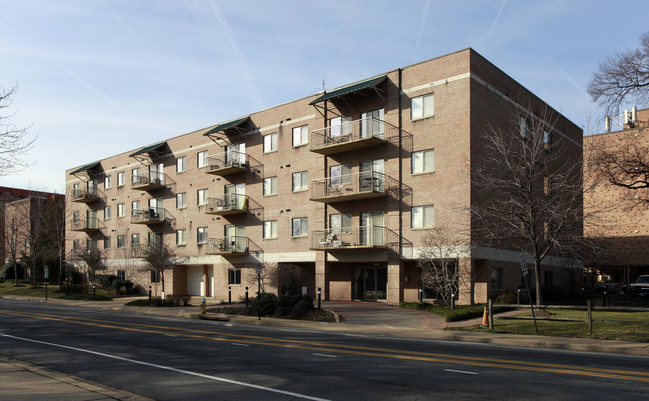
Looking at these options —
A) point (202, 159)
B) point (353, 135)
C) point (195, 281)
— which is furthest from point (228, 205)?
point (353, 135)

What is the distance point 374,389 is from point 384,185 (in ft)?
78.3

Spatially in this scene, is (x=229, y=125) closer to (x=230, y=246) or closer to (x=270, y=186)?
(x=270, y=186)

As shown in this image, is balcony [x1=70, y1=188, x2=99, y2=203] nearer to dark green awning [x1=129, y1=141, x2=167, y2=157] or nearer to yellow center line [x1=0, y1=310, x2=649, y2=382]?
dark green awning [x1=129, y1=141, x2=167, y2=157]

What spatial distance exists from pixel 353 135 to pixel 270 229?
10.5 m

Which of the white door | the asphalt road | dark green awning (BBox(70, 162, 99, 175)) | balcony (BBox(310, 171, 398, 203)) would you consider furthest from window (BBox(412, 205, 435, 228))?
dark green awning (BBox(70, 162, 99, 175))

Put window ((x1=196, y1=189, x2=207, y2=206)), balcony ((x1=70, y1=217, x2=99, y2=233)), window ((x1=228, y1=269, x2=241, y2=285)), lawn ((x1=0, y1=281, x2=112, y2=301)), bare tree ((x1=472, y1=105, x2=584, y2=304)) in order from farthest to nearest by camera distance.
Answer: balcony ((x1=70, y1=217, x2=99, y2=233)) < window ((x1=196, y1=189, x2=207, y2=206)) < lawn ((x1=0, y1=281, x2=112, y2=301)) < window ((x1=228, y1=269, x2=241, y2=285)) < bare tree ((x1=472, y1=105, x2=584, y2=304))

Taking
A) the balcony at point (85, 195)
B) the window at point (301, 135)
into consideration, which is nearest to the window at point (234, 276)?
the window at point (301, 135)

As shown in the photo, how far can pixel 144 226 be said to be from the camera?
51719 millimetres

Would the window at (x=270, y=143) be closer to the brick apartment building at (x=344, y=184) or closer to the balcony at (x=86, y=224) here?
the brick apartment building at (x=344, y=184)

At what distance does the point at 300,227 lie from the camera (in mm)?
37406

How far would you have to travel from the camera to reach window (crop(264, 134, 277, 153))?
130ft

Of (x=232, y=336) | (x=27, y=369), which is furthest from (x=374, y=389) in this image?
(x=232, y=336)

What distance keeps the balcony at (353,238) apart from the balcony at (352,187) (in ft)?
6.43

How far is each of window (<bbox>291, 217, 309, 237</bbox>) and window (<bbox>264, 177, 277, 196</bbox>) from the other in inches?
120
